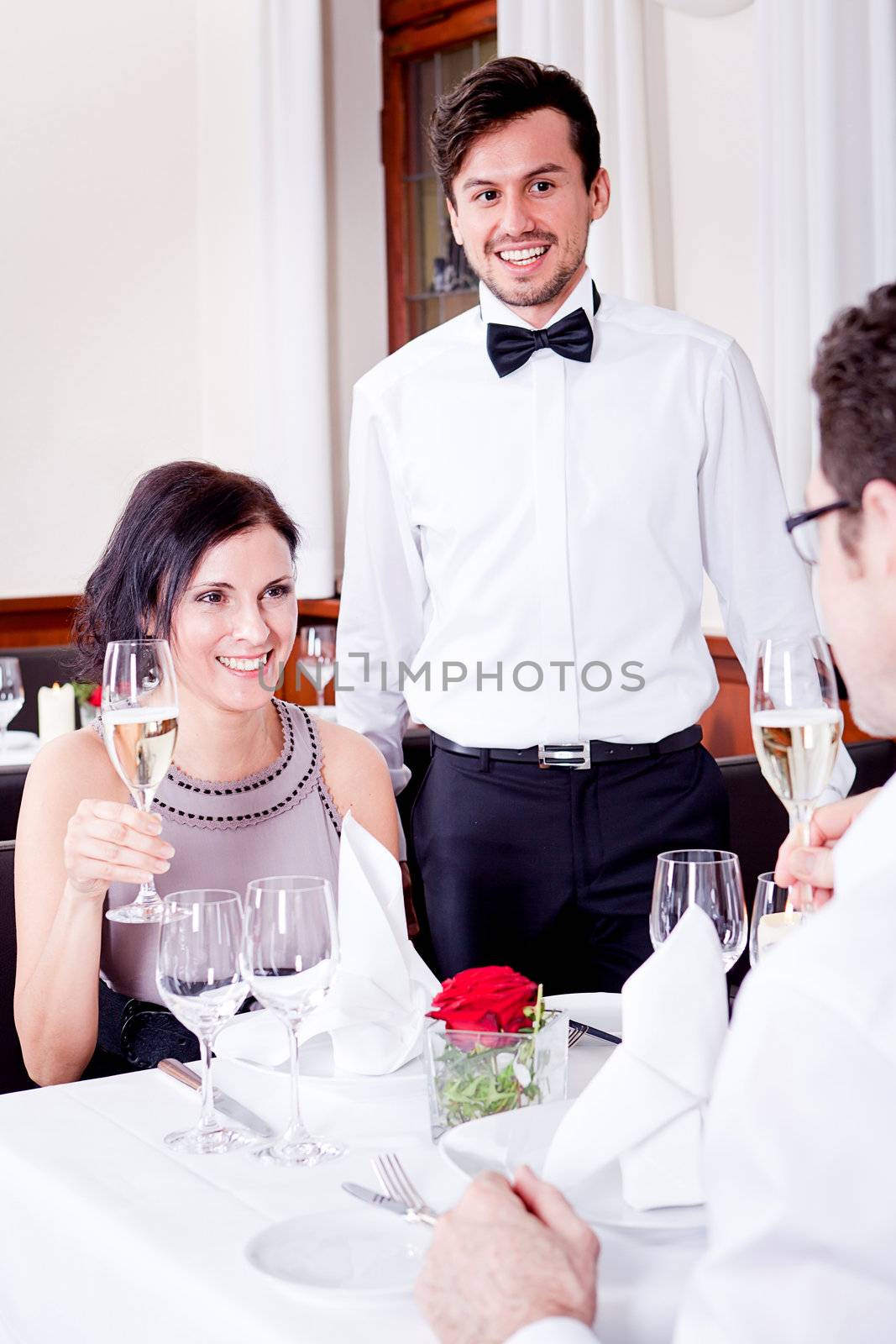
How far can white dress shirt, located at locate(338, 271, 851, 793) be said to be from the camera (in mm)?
2336

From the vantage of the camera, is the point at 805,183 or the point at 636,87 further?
the point at 636,87

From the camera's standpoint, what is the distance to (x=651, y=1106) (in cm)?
113

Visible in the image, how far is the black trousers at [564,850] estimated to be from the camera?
7.50ft

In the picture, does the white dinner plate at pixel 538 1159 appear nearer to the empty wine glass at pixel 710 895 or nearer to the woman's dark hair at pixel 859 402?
the empty wine glass at pixel 710 895

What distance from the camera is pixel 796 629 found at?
2.40 m

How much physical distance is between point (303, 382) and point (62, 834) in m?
4.19

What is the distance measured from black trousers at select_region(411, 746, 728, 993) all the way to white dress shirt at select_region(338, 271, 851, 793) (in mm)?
67

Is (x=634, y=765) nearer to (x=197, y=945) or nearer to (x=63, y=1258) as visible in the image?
(x=197, y=945)

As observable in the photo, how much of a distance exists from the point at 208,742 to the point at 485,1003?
893 millimetres

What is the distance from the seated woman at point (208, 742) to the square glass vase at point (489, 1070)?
0.62m

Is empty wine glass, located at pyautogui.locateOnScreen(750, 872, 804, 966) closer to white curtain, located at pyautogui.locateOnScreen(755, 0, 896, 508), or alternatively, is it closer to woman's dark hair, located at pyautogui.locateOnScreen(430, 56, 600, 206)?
woman's dark hair, located at pyautogui.locateOnScreen(430, 56, 600, 206)

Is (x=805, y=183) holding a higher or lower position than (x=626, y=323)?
higher

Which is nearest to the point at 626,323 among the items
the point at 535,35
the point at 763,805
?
the point at 763,805

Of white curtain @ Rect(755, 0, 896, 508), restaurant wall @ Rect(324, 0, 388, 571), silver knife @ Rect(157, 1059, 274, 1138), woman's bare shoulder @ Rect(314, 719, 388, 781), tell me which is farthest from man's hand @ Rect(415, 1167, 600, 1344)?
restaurant wall @ Rect(324, 0, 388, 571)
